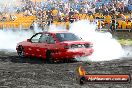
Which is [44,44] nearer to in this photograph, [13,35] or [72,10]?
[13,35]

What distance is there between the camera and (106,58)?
14.8m

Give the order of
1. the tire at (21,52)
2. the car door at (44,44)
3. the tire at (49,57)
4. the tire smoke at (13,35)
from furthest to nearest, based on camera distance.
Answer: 1. the tire smoke at (13,35)
2. the tire at (21,52)
3. the car door at (44,44)
4. the tire at (49,57)

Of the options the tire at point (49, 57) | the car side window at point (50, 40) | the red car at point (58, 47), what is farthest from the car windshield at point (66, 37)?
the tire at point (49, 57)

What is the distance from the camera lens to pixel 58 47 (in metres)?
13.4

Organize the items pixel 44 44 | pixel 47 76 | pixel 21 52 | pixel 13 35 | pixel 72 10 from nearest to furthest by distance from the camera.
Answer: pixel 47 76 < pixel 44 44 < pixel 21 52 < pixel 13 35 < pixel 72 10

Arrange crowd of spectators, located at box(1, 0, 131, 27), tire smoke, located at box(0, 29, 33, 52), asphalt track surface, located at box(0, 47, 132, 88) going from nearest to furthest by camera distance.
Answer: asphalt track surface, located at box(0, 47, 132, 88) → tire smoke, located at box(0, 29, 33, 52) → crowd of spectators, located at box(1, 0, 131, 27)

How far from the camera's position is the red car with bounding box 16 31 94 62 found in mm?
13281

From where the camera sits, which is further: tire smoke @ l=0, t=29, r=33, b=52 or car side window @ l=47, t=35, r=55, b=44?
tire smoke @ l=0, t=29, r=33, b=52

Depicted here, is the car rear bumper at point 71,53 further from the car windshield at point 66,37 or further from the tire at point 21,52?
the tire at point 21,52

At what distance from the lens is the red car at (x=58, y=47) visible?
1328 cm

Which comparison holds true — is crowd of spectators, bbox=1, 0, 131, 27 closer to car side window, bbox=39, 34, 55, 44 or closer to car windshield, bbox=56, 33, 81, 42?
car windshield, bbox=56, 33, 81, 42

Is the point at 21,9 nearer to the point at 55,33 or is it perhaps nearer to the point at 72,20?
the point at 72,20

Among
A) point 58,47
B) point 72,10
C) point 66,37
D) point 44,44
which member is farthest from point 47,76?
point 72,10

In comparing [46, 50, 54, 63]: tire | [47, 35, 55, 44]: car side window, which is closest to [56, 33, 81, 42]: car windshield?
[47, 35, 55, 44]: car side window
